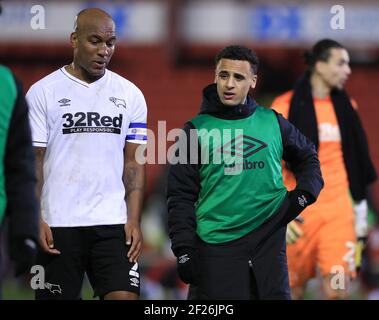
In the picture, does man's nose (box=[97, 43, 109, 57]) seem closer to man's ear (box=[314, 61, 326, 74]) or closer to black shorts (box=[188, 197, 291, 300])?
black shorts (box=[188, 197, 291, 300])

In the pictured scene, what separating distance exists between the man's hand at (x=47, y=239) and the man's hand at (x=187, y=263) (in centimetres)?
72

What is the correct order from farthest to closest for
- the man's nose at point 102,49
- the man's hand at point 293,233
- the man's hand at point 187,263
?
the man's hand at point 293,233 < the man's nose at point 102,49 < the man's hand at point 187,263

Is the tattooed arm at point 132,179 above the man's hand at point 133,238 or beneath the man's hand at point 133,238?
above

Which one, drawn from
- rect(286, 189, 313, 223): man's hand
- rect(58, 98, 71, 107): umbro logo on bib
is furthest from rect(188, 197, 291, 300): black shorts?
rect(58, 98, 71, 107): umbro logo on bib

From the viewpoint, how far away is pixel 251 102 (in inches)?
252

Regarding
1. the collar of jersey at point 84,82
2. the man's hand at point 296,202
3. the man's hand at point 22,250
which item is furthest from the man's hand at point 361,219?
the man's hand at point 22,250

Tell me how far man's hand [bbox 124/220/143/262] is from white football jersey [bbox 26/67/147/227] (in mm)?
59

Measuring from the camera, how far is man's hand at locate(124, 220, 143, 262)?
6.21 metres

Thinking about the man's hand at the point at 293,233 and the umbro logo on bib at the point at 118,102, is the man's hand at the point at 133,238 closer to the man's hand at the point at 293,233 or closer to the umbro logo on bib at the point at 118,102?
the umbro logo on bib at the point at 118,102

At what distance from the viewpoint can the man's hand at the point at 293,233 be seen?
787 centimetres

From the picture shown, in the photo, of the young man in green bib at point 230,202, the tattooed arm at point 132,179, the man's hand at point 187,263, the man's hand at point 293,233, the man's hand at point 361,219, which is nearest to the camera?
the man's hand at point 187,263

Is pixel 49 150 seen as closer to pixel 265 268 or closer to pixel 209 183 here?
pixel 209 183

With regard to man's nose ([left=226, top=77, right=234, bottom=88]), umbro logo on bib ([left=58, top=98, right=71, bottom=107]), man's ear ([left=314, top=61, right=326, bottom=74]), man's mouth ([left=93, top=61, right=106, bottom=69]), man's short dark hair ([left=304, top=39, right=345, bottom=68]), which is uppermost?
man's short dark hair ([left=304, top=39, right=345, bottom=68])

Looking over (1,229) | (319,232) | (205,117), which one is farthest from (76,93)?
(319,232)
